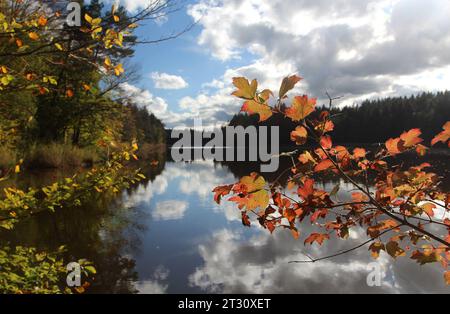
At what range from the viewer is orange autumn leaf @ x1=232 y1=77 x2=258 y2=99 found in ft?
3.81

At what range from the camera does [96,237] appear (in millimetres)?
8148

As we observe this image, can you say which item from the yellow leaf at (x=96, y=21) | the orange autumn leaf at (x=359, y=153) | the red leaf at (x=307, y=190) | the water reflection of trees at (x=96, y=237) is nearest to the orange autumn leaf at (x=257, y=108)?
the red leaf at (x=307, y=190)

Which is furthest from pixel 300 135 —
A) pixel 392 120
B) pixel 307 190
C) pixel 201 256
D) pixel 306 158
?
pixel 392 120

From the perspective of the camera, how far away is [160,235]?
8.91 metres

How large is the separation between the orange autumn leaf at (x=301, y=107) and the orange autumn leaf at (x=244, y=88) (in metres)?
0.16

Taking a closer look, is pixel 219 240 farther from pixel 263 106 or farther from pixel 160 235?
pixel 263 106

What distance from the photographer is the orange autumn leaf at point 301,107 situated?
1225mm

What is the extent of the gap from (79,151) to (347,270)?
2033 cm

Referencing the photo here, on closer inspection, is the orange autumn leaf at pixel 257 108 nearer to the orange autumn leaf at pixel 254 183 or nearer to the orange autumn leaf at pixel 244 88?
the orange autumn leaf at pixel 244 88

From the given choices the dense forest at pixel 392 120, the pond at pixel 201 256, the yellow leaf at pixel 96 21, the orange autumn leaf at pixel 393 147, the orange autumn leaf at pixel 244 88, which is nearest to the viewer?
the orange autumn leaf at pixel 244 88

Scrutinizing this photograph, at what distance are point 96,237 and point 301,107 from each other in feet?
26.0

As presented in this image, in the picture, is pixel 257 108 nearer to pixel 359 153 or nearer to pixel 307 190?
pixel 307 190
